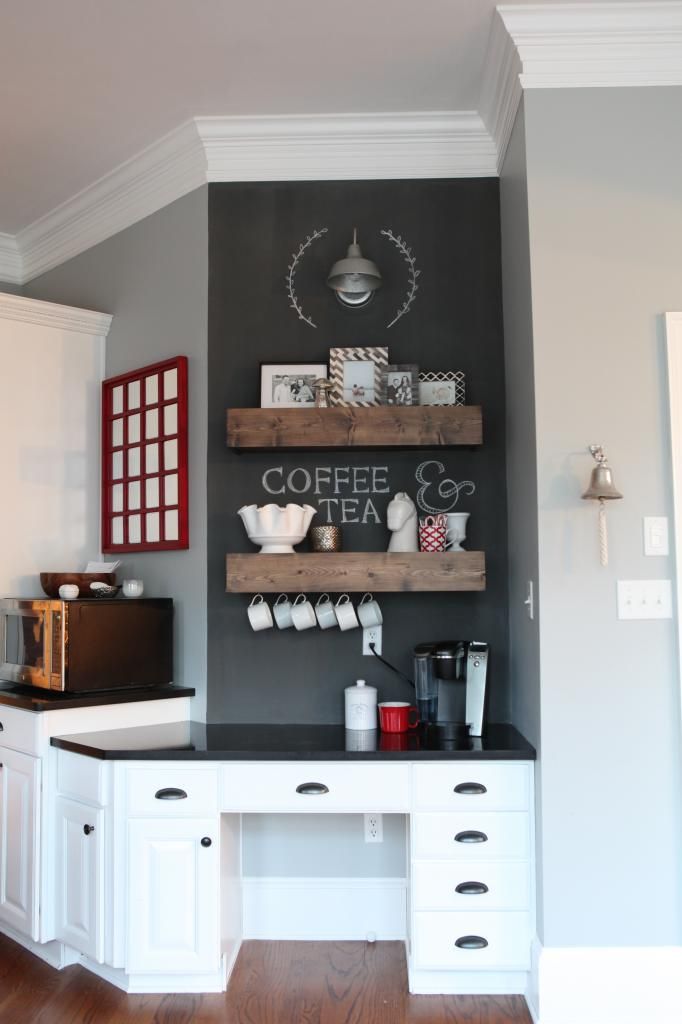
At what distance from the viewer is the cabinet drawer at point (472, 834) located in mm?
2678

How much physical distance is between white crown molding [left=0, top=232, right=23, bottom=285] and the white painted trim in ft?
9.95

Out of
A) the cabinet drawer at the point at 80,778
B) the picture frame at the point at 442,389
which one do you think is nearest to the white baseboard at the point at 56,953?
the cabinet drawer at the point at 80,778

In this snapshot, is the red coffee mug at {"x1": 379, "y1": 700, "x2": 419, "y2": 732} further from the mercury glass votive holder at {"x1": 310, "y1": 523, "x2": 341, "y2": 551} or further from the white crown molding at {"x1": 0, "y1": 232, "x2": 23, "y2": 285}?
the white crown molding at {"x1": 0, "y1": 232, "x2": 23, "y2": 285}

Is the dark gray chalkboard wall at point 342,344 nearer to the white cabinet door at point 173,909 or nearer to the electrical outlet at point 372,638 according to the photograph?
the electrical outlet at point 372,638

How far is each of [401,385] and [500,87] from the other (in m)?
1.00

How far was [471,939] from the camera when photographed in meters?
2.66

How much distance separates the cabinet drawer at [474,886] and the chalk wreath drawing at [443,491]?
117cm

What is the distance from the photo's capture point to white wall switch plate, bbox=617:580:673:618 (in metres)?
2.59

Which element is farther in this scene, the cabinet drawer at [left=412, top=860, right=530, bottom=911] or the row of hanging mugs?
the row of hanging mugs

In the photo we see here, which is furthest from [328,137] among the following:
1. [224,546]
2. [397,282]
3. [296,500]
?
[224,546]

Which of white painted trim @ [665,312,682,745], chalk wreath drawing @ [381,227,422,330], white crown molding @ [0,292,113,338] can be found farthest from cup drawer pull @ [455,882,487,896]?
white crown molding @ [0,292,113,338]

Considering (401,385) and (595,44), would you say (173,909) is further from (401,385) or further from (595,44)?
(595,44)

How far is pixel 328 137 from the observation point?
3.29 m

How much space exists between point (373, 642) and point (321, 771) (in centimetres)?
62
